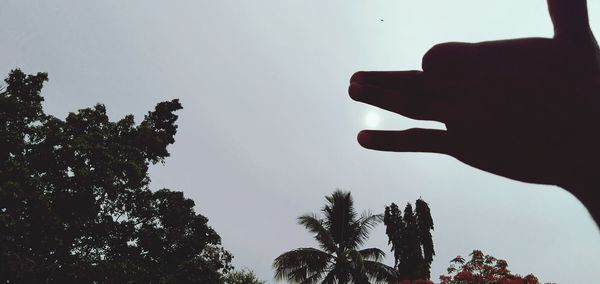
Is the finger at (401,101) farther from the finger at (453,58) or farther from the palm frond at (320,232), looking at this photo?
the palm frond at (320,232)

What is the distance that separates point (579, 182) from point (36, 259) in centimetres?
1636

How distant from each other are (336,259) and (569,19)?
1920 cm

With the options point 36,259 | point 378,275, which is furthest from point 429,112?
point 378,275

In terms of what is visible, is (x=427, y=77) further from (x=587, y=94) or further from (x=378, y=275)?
(x=378, y=275)

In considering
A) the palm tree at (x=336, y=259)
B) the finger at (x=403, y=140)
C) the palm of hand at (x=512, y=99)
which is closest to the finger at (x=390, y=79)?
the palm of hand at (x=512, y=99)

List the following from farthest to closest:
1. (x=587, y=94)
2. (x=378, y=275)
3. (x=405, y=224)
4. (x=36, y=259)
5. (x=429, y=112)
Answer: (x=405, y=224)
(x=378, y=275)
(x=36, y=259)
(x=429, y=112)
(x=587, y=94)

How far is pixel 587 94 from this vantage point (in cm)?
101

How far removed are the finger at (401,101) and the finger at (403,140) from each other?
0.07 metres

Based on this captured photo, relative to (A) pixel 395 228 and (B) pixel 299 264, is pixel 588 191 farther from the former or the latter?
(A) pixel 395 228

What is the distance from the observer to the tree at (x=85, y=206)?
12914mm

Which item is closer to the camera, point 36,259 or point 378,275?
point 36,259

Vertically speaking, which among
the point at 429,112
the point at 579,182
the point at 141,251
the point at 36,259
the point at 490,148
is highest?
the point at 141,251

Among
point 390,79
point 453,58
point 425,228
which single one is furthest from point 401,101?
point 425,228

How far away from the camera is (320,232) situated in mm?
19656
